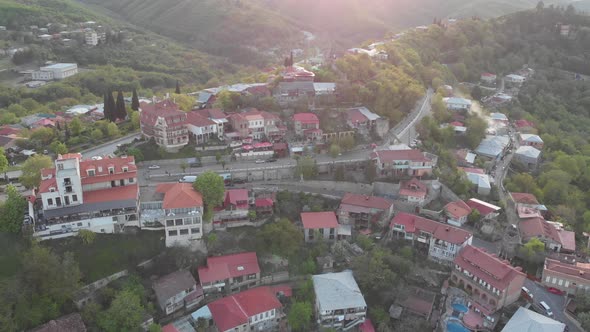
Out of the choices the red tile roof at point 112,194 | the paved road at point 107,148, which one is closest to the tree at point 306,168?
the red tile roof at point 112,194

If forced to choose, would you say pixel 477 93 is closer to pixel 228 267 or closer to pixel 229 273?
pixel 228 267

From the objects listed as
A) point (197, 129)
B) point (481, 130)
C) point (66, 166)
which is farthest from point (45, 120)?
point (481, 130)

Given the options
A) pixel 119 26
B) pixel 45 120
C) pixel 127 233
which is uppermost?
pixel 119 26

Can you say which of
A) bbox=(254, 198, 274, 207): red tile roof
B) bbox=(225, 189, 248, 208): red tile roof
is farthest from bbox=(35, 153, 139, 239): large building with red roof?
bbox=(254, 198, 274, 207): red tile roof

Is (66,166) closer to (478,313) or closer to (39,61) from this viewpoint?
(478,313)

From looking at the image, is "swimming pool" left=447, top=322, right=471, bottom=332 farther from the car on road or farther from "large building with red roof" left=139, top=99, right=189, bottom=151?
"large building with red roof" left=139, top=99, right=189, bottom=151

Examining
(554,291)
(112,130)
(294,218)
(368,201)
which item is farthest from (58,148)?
(554,291)
